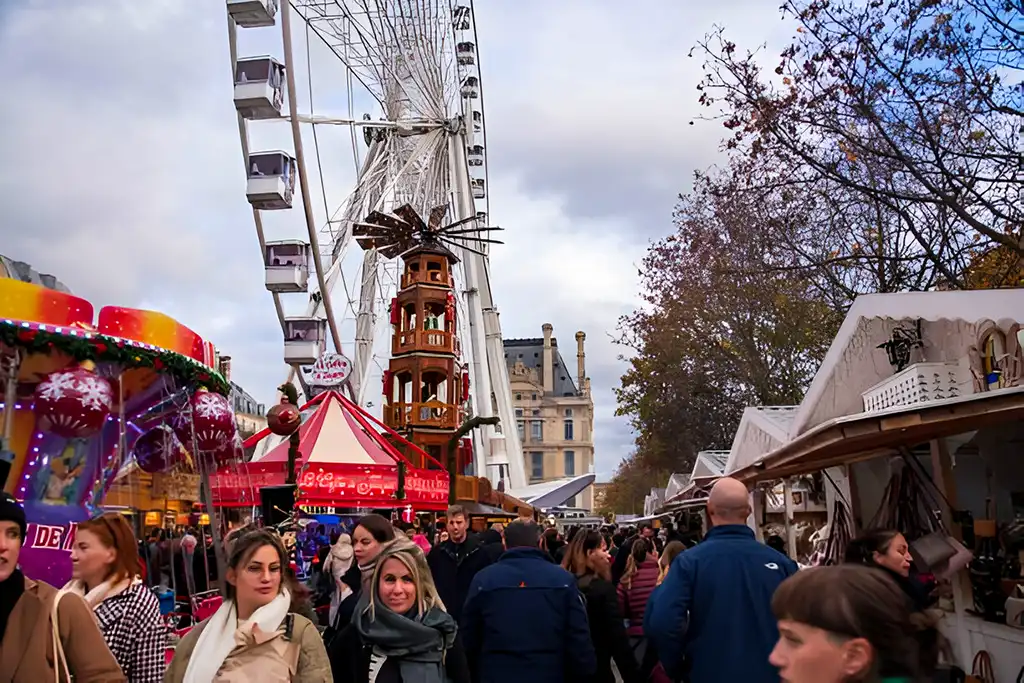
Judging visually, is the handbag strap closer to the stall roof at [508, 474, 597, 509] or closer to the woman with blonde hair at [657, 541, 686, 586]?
the woman with blonde hair at [657, 541, 686, 586]

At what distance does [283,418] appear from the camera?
1048 centimetres

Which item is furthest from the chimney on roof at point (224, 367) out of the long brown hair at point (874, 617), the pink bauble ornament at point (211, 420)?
the long brown hair at point (874, 617)

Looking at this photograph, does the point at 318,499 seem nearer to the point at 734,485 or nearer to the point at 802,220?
the point at 802,220

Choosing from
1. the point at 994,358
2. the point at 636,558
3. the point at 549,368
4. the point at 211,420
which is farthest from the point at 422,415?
the point at 549,368

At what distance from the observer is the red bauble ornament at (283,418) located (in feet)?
34.2

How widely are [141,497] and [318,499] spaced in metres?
2.66

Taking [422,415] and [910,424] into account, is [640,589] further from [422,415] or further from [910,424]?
[422,415]

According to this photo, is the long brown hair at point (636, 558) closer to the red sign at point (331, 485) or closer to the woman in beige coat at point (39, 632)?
the red sign at point (331, 485)

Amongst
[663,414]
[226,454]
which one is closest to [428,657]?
[226,454]

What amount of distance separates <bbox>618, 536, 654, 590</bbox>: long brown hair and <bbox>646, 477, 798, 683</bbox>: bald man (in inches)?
154

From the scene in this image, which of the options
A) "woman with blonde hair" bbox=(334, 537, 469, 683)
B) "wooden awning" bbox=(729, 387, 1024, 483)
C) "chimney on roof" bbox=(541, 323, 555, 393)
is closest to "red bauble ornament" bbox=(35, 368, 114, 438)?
"woman with blonde hair" bbox=(334, 537, 469, 683)

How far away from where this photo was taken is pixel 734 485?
4027 mm

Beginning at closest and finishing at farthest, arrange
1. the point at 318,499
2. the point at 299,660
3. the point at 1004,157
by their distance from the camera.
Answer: the point at 299,660
the point at 1004,157
the point at 318,499

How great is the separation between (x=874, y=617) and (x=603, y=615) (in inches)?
167
